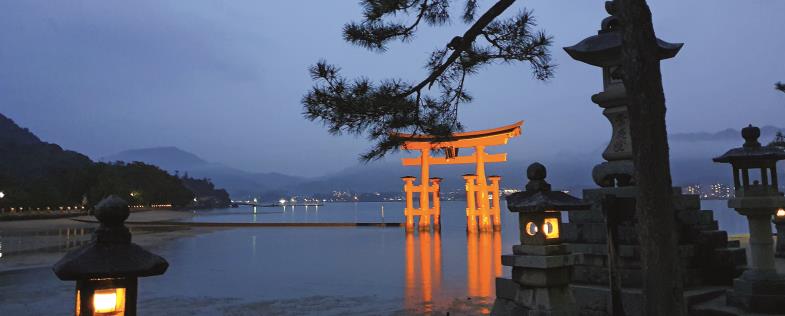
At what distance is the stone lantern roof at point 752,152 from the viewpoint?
16.4ft

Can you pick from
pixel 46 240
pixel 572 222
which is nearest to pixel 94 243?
pixel 572 222

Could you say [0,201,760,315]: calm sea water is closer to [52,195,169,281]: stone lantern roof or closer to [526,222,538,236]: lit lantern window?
[526,222,538,236]: lit lantern window

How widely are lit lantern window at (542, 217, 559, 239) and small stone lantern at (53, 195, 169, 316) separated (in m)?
3.40

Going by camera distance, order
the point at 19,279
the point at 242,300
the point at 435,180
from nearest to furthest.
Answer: the point at 242,300
the point at 19,279
the point at 435,180

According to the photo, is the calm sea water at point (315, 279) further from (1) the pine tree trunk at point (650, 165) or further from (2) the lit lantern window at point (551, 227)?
(1) the pine tree trunk at point (650, 165)

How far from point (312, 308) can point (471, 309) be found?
282 cm

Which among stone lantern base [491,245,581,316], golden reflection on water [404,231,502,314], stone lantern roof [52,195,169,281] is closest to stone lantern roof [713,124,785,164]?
stone lantern base [491,245,581,316]

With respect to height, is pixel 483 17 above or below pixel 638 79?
above

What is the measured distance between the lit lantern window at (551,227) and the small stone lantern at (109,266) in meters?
3.40

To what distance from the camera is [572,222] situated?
18.6ft

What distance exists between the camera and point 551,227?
4742mm

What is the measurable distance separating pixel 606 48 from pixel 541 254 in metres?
2.67

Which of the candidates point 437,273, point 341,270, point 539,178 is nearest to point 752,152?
point 539,178

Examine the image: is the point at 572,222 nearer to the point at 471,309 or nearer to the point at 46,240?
the point at 471,309
